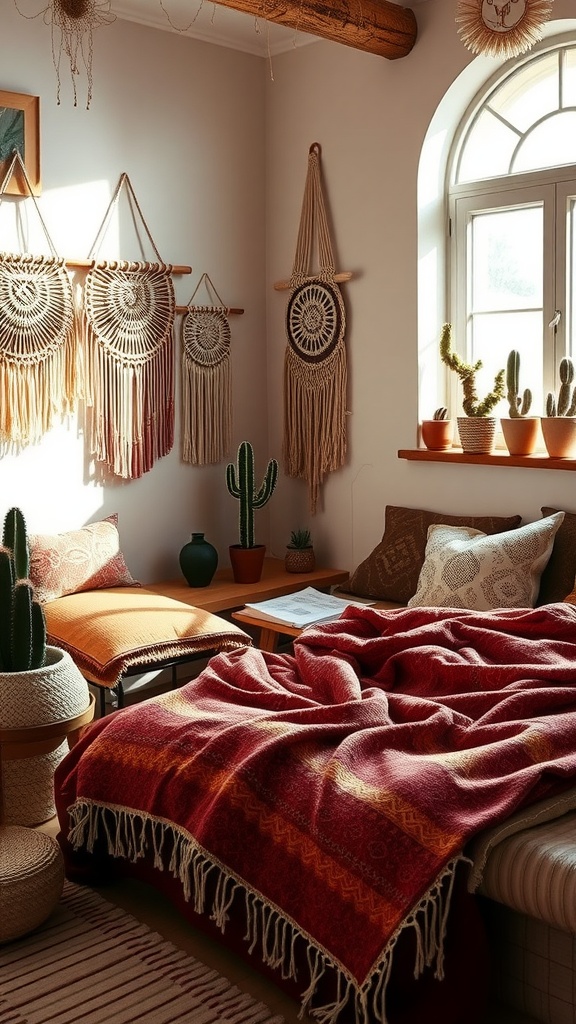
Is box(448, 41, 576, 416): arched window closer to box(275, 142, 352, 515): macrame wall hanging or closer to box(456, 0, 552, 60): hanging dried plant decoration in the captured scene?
box(275, 142, 352, 515): macrame wall hanging

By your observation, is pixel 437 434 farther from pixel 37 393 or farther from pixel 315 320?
pixel 37 393

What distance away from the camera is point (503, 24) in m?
3.04

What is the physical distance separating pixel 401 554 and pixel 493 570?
591 millimetres

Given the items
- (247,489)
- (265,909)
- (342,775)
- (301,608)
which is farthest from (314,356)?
(265,909)

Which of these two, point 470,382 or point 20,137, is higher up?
point 20,137

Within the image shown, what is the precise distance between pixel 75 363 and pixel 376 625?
170 cm

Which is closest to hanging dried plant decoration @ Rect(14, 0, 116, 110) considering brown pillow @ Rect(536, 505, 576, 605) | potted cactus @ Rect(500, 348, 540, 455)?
potted cactus @ Rect(500, 348, 540, 455)

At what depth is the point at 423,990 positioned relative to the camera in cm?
194

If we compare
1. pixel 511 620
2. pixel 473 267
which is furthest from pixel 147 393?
pixel 511 620

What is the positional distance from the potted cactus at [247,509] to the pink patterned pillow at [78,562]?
19.1 inches

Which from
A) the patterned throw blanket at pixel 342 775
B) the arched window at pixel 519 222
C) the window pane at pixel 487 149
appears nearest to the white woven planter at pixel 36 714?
the patterned throw blanket at pixel 342 775

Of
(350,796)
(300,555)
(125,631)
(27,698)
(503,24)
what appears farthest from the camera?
(300,555)

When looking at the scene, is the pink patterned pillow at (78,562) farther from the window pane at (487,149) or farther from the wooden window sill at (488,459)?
the window pane at (487,149)

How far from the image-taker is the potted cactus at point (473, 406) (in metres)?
3.94
